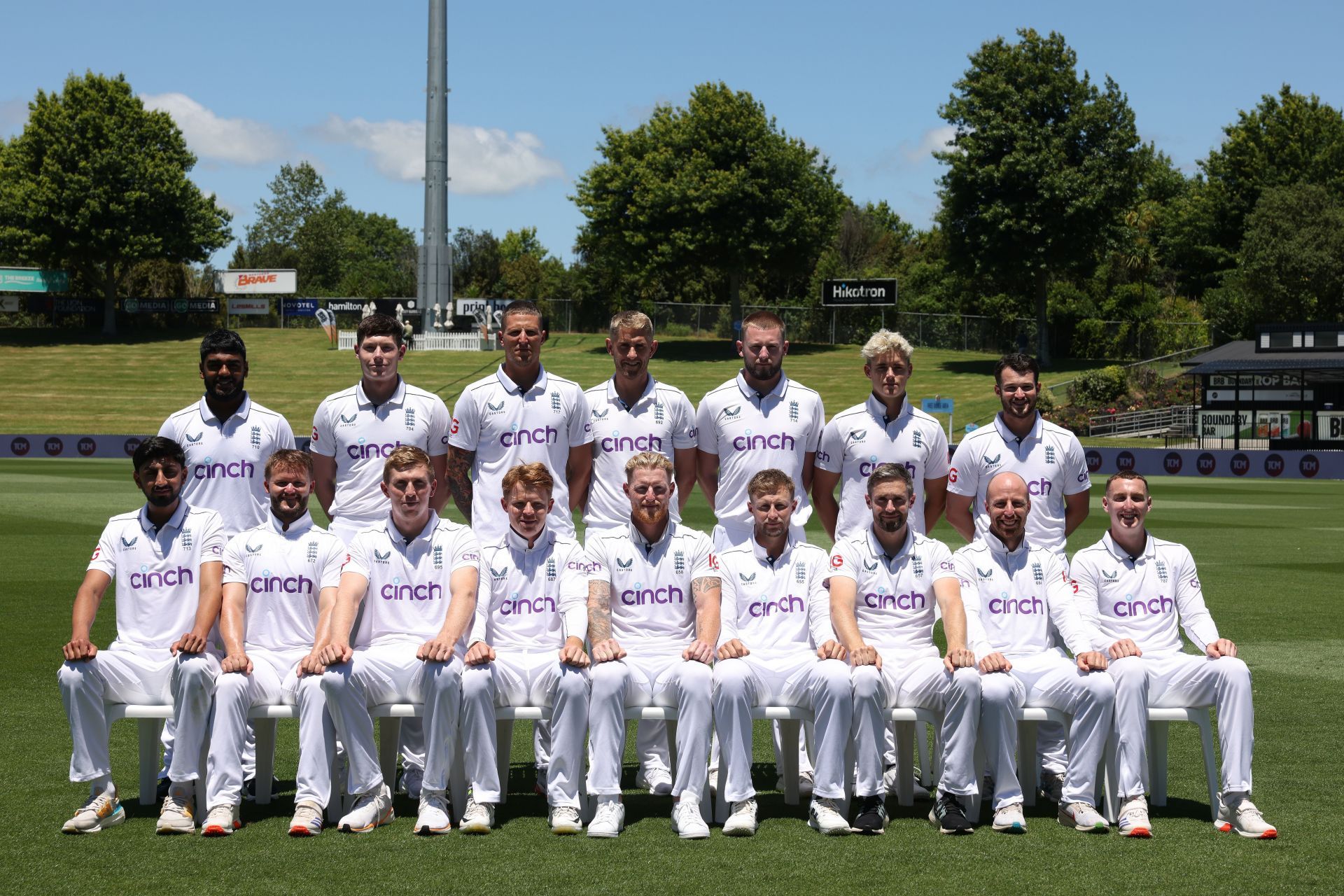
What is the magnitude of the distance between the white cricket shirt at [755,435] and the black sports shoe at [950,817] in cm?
172

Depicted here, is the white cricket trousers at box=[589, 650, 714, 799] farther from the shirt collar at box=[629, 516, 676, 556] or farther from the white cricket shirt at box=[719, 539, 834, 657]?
the shirt collar at box=[629, 516, 676, 556]

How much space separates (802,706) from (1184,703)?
1.66 m

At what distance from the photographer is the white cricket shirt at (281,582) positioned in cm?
600

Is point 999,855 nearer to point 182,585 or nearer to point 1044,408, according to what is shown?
→ point 182,585

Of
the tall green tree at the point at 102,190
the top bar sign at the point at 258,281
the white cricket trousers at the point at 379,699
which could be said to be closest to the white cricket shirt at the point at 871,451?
the white cricket trousers at the point at 379,699

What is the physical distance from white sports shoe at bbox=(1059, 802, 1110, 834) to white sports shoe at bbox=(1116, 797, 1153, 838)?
0.07m

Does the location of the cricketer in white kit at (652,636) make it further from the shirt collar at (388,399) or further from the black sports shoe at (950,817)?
the shirt collar at (388,399)

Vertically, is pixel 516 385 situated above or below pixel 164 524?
above

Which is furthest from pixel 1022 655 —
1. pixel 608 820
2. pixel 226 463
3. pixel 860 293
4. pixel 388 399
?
pixel 860 293

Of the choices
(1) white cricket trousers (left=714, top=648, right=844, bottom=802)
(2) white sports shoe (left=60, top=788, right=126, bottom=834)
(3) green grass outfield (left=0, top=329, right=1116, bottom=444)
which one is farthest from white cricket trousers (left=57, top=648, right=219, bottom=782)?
(3) green grass outfield (left=0, top=329, right=1116, bottom=444)

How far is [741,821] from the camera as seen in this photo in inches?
215

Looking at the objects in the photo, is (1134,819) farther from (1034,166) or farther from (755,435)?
(1034,166)

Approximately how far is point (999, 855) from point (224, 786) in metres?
3.16

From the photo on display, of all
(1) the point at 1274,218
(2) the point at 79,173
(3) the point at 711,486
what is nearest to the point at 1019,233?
(1) the point at 1274,218
